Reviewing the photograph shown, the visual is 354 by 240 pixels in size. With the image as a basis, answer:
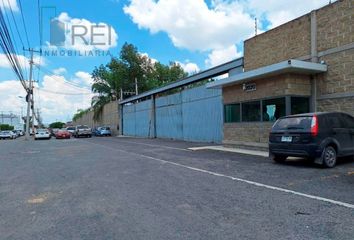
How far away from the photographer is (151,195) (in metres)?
6.94

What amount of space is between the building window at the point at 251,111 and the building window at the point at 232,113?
1.70 ft

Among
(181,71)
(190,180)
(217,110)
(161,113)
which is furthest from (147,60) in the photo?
(190,180)

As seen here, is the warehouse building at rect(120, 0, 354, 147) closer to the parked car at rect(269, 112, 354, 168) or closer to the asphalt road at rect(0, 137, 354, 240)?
the parked car at rect(269, 112, 354, 168)

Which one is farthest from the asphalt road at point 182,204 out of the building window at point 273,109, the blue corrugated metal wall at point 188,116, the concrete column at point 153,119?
the concrete column at point 153,119

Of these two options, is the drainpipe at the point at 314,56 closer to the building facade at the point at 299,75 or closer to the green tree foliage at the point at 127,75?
the building facade at the point at 299,75

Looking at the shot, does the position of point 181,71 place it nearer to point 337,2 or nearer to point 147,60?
point 147,60

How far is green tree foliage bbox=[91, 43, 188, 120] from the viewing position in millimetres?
60000

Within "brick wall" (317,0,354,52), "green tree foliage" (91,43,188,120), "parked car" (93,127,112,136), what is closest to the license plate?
"brick wall" (317,0,354,52)

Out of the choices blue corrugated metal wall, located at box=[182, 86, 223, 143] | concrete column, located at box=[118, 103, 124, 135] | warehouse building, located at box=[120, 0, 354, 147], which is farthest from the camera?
concrete column, located at box=[118, 103, 124, 135]

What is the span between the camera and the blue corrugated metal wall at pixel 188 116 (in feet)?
74.1

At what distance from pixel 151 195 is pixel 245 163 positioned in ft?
18.0

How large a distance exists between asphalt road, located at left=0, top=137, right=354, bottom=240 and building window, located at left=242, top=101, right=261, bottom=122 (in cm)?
563

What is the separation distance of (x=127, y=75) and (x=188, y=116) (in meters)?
36.0

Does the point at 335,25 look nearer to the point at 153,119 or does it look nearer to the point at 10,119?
the point at 153,119
